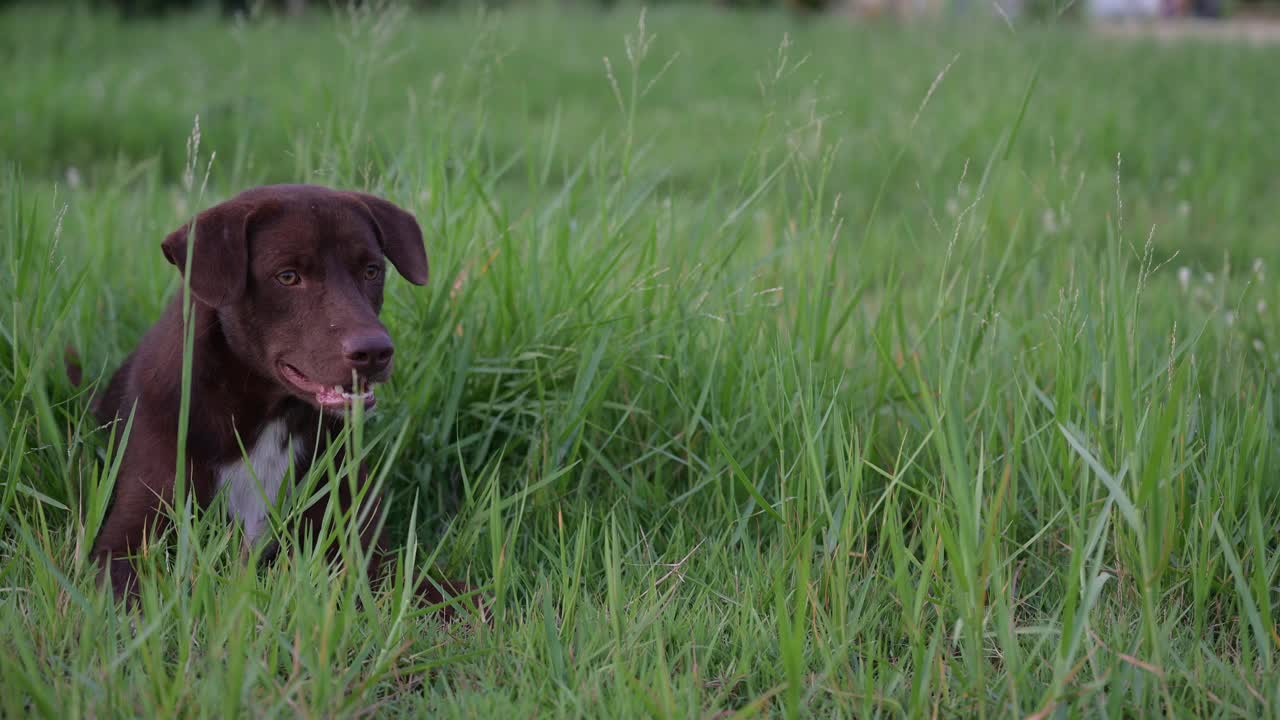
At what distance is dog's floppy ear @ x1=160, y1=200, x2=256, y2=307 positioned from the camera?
2484 mm

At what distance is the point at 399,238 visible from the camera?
9.36 ft

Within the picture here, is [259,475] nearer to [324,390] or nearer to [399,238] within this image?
[324,390]

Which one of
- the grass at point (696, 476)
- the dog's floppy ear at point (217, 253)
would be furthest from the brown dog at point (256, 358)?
the grass at point (696, 476)

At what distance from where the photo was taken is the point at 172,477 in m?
2.55

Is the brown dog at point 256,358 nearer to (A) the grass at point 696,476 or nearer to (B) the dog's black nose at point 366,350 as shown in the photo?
(B) the dog's black nose at point 366,350

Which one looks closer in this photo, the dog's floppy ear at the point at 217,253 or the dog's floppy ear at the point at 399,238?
the dog's floppy ear at the point at 217,253

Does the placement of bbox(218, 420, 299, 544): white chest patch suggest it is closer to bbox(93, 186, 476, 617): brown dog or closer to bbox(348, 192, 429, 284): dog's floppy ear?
bbox(93, 186, 476, 617): brown dog

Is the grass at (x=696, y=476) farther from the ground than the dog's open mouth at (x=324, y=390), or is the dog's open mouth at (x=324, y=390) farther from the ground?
the dog's open mouth at (x=324, y=390)

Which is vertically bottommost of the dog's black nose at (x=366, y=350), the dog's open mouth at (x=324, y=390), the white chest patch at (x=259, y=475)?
the white chest patch at (x=259, y=475)

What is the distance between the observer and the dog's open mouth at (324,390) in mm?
2549

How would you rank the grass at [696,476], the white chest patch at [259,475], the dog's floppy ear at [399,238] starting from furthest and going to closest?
the dog's floppy ear at [399,238]
the white chest patch at [259,475]
the grass at [696,476]

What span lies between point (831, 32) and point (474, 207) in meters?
10.8

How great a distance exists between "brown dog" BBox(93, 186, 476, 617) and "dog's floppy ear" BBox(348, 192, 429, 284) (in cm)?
2

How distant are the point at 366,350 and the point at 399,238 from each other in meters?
0.48
